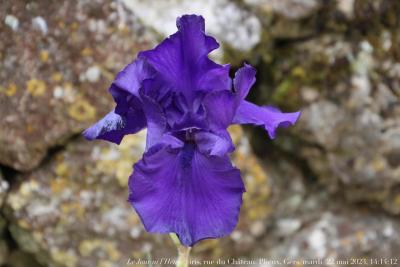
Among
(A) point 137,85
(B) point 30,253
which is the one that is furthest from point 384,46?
(B) point 30,253

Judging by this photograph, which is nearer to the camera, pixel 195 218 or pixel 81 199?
pixel 195 218

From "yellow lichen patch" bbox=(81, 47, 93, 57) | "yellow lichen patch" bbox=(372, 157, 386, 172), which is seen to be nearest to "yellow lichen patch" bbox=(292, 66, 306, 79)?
"yellow lichen patch" bbox=(372, 157, 386, 172)

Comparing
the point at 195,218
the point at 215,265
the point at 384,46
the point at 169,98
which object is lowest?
the point at 215,265

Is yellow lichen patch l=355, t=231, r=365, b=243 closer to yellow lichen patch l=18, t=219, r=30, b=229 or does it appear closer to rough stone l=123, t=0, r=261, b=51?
rough stone l=123, t=0, r=261, b=51

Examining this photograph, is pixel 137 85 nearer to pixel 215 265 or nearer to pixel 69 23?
pixel 69 23

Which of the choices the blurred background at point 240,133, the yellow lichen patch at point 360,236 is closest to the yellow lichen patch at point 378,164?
the blurred background at point 240,133
